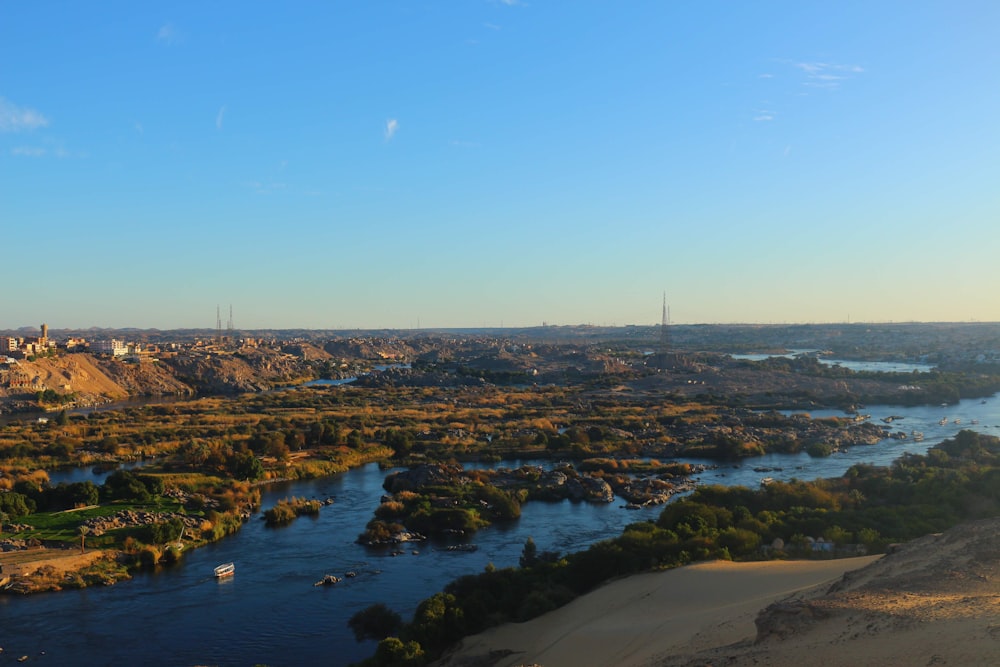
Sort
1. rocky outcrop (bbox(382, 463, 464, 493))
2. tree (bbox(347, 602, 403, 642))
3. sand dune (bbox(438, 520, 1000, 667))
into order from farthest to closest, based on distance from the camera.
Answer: rocky outcrop (bbox(382, 463, 464, 493)) < tree (bbox(347, 602, 403, 642)) < sand dune (bbox(438, 520, 1000, 667))

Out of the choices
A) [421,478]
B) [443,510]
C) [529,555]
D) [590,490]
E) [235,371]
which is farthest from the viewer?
[235,371]

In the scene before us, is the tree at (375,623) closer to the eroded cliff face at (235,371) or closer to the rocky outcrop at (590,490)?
the rocky outcrop at (590,490)

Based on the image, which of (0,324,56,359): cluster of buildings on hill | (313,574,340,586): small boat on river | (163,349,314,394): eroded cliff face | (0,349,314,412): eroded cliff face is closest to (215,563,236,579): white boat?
(313,574,340,586): small boat on river

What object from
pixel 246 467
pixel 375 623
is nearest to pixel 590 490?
pixel 246 467

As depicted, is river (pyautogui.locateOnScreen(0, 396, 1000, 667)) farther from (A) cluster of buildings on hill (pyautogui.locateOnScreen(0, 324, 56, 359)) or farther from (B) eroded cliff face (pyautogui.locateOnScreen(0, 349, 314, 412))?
(A) cluster of buildings on hill (pyautogui.locateOnScreen(0, 324, 56, 359))

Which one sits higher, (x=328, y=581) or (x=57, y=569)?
(x=57, y=569)

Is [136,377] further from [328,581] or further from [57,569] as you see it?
[328,581]

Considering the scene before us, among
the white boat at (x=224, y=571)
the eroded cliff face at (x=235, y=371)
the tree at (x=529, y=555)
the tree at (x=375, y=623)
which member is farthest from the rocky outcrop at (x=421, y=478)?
the eroded cliff face at (x=235, y=371)
